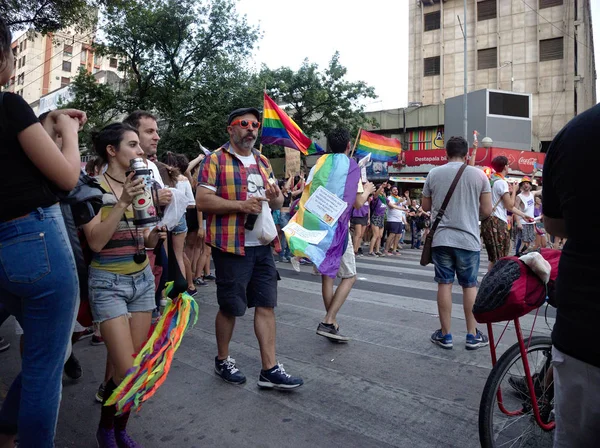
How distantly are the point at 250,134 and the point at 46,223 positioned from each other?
1832 mm

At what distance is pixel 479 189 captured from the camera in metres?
4.22

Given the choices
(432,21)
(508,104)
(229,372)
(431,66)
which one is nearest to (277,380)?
(229,372)

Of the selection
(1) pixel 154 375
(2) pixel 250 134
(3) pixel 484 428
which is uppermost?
(2) pixel 250 134

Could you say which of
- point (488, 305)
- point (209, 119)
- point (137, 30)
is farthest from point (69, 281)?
point (137, 30)

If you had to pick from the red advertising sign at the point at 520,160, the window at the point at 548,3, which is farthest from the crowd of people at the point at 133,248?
the window at the point at 548,3

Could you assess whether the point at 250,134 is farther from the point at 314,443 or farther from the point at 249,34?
the point at 249,34

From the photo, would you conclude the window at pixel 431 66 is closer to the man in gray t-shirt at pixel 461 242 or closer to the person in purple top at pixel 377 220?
the person in purple top at pixel 377 220

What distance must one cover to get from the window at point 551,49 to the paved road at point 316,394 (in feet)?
103

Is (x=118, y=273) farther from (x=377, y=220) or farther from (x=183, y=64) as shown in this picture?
(x=183, y=64)

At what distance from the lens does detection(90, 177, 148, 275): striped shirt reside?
245 centimetres

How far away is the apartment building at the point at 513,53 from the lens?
29812 mm

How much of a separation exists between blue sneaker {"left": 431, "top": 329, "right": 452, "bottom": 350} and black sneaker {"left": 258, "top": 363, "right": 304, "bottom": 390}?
62.5 inches

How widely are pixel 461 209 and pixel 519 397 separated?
2.07m

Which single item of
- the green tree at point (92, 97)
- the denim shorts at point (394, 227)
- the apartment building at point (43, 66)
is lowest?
the denim shorts at point (394, 227)
